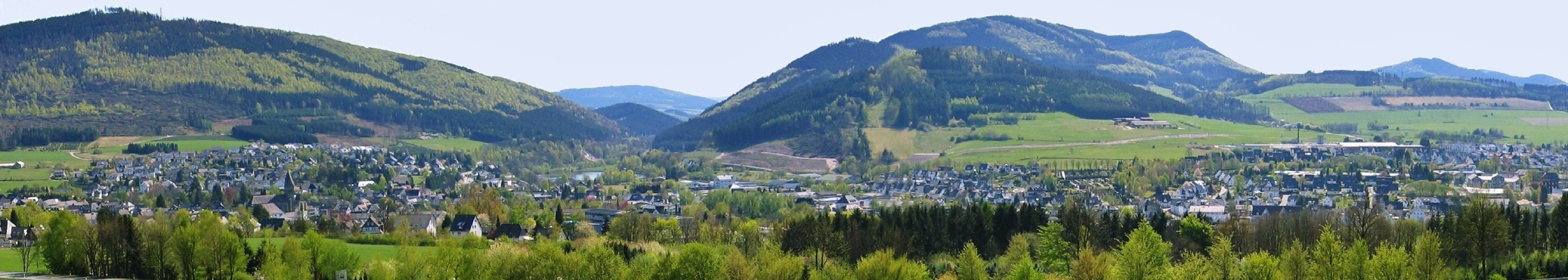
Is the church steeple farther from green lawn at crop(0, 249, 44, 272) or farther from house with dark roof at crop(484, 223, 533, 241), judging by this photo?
green lawn at crop(0, 249, 44, 272)

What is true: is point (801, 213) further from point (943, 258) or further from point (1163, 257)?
point (1163, 257)

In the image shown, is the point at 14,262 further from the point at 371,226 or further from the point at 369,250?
the point at 371,226

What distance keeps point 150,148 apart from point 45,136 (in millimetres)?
13734

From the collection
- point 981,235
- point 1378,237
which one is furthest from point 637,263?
point 1378,237

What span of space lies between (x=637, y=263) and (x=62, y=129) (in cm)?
14569

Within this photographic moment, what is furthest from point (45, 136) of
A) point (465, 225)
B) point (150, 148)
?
point (465, 225)

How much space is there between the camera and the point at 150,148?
182 m

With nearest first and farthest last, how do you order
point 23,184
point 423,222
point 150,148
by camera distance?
point 423,222
point 23,184
point 150,148

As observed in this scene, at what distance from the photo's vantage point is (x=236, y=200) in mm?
143750

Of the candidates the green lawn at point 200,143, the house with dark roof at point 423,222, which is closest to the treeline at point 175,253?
the house with dark roof at point 423,222

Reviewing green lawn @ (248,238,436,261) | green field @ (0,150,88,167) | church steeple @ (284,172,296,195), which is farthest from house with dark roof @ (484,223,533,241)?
green field @ (0,150,88,167)

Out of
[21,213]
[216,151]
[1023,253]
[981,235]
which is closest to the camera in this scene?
[1023,253]

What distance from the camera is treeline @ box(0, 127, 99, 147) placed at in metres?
182

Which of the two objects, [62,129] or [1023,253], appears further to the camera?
[62,129]
